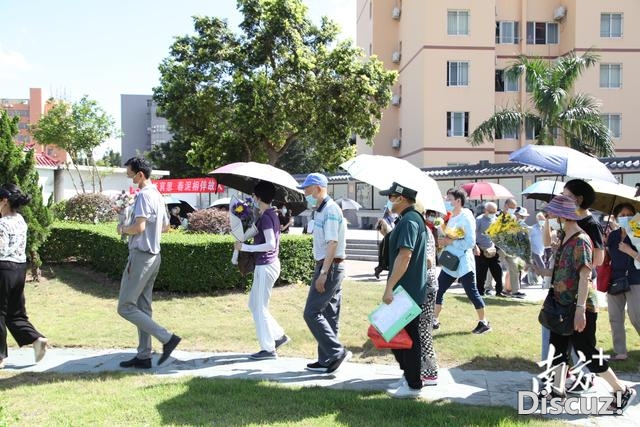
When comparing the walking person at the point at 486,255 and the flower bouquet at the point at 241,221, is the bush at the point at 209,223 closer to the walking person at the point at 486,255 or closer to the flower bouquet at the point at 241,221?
the walking person at the point at 486,255

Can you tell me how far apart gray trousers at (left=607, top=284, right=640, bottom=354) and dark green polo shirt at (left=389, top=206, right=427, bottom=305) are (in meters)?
2.70

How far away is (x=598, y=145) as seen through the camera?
861 inches

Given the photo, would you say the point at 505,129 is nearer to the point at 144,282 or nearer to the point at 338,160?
the point at 338,160

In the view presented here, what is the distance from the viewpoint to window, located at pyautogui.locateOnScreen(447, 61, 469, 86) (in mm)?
32625

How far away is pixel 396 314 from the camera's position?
486 centimetres

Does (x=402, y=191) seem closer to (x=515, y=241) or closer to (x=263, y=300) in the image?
(x=263, y=300)

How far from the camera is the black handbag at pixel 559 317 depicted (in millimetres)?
4691

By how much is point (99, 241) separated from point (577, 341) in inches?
352

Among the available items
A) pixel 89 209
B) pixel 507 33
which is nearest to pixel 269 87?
pixel 89 209

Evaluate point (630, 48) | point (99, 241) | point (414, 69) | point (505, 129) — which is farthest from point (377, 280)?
point (630, 48)

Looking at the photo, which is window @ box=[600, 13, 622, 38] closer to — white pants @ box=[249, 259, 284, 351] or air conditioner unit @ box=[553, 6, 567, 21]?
air conditioner unit @ box=[553, 6, 567, 21]

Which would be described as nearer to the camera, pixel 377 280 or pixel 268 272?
pixel 268 272

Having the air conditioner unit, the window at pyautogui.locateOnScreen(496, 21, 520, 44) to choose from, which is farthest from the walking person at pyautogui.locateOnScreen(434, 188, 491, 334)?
the air conditioner unit

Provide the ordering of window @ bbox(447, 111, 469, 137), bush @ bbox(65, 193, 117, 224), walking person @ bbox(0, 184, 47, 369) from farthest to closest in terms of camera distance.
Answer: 1. window @ bbox(447, 111, 469, 137)
2. bush @ bbox(65, 193, 117, 224)
3. walking person @ bbox(0, 184, 47, 369)
